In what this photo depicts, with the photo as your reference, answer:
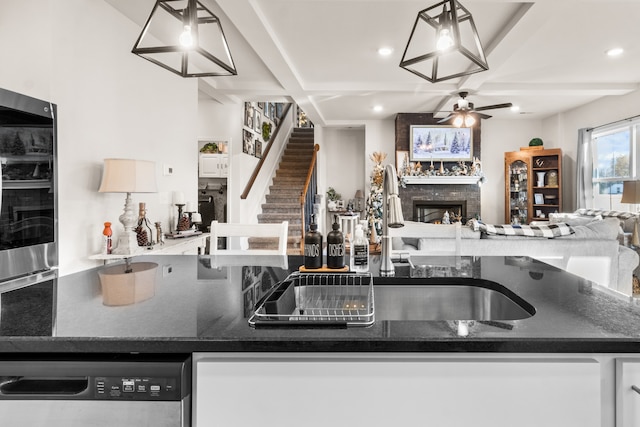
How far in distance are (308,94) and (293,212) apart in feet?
7.35

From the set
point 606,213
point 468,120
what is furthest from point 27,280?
point 606,213

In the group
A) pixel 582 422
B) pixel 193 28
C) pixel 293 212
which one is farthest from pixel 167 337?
pixel 293 212

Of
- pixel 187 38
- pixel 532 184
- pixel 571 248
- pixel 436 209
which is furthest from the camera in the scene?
Answer: pixel 436 209

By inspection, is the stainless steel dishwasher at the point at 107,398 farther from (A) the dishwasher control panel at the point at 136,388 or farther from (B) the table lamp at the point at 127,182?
(B) the table lamp at the point at 127,182

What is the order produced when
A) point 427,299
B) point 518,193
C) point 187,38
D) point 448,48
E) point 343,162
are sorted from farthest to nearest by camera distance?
point 343,162 < point 518,193 < point 448,48 < point 187,38 < point 427,299

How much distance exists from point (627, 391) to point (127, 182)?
284cm

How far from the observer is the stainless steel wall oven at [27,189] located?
6.58ft

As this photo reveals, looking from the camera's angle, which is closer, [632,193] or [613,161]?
[632,193]

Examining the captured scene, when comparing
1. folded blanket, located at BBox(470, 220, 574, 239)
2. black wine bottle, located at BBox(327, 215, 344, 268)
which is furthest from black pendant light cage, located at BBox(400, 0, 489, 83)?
folded blanket, located at BBox(470, 220, 574, 239)

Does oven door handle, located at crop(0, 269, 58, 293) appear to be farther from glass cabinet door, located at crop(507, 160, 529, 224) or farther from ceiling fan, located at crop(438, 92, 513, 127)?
glass cabinet door, located at crop(507, 160, 529, 224)

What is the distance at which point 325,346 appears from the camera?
0.81 metres

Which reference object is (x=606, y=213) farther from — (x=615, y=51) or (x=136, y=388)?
(x=136, y=388)

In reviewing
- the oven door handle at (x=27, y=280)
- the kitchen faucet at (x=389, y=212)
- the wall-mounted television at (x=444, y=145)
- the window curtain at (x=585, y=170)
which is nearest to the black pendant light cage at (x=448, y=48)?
the kitchen faucet at (x=389, y=212)

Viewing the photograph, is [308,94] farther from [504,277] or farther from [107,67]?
[504,277]
